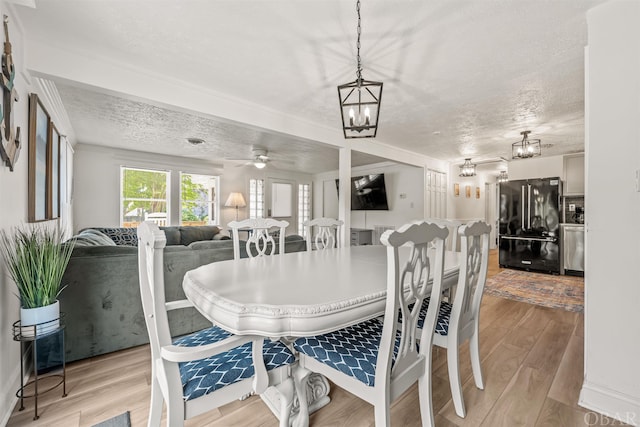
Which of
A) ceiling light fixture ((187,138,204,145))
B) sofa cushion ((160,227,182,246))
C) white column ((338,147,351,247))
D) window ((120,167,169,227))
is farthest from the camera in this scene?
window ((120,167,169,227))

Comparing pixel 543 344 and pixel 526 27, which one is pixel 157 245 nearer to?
pixel 526 27

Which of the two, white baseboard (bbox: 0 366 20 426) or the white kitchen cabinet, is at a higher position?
the white kitchen cabinet

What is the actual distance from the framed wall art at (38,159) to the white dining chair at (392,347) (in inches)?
85.0

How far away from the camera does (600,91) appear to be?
156 cm

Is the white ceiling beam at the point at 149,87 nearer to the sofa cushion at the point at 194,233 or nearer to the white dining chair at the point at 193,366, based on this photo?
the white dining chair at the point at 193,366

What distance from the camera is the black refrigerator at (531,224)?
4.89 meters

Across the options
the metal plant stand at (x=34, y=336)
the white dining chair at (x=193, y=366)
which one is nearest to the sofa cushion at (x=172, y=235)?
the metal plant stand at (x=34, y=336)

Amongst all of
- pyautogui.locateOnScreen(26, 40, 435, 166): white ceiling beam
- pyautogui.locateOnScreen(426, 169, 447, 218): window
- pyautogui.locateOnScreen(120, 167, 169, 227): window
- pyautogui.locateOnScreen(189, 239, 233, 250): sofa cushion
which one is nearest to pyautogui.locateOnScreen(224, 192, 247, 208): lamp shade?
pyautogui.locateOnScreen(120, 167, 169, 227): window

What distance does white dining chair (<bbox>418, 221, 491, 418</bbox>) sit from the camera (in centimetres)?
145

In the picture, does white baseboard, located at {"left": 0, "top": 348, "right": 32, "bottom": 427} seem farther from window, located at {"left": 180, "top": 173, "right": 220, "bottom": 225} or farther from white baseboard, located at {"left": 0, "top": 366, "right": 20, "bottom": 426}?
window, located at {"left": 180, "top": 173, "right": 220, "bottom": 225}

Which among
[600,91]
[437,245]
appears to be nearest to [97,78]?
[437,245]

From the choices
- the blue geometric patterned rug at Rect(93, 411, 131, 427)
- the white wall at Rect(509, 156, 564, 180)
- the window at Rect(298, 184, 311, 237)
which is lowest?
the blue geometric patterned rug at Rect(93, 411, 131, 427)

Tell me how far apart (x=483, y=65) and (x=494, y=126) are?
1838 mm

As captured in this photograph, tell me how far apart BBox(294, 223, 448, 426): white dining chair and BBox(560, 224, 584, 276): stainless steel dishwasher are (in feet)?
17.2
